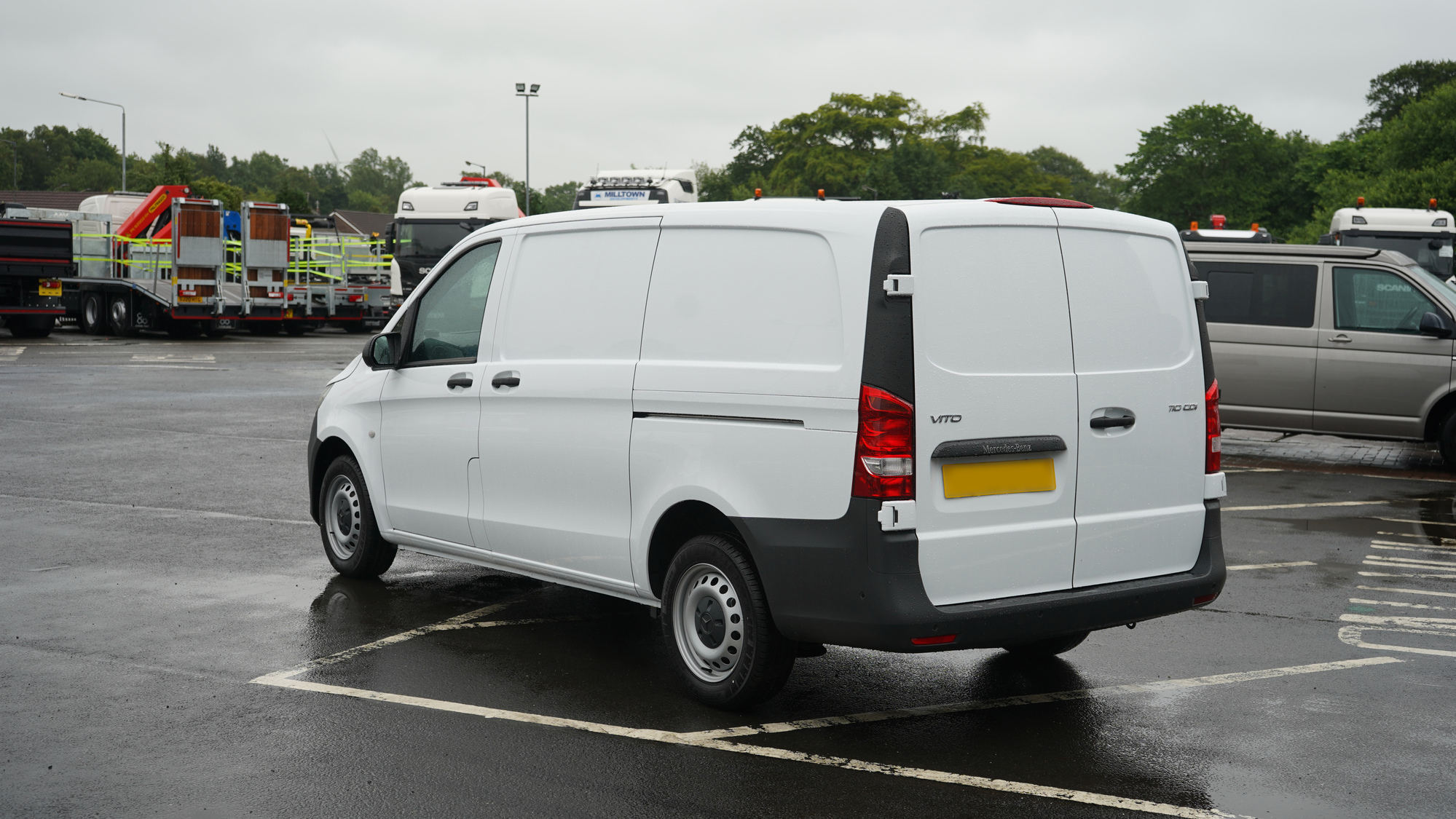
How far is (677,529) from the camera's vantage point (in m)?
5.47

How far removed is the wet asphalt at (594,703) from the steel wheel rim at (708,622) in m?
0.19

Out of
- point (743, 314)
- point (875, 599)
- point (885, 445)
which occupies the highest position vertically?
point (743, 314)

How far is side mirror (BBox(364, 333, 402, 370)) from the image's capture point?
7.11 m

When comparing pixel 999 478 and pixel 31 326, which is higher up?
pixel 31 326

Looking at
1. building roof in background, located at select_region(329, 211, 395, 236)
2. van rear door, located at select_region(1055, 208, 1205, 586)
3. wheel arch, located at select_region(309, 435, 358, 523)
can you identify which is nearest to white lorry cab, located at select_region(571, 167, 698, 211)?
wheel arch, located at select_region(309, 435, 358, 523)

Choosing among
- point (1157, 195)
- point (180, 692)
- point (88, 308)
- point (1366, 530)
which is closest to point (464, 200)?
point (88, 308)

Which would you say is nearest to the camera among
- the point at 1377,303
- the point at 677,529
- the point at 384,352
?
the point at 677,529

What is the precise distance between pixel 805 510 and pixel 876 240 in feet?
3.26

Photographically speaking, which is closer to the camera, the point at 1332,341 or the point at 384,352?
the point at 384,352

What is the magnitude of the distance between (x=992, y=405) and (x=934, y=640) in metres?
0.86

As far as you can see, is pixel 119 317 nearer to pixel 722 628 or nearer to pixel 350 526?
pixel 350 526

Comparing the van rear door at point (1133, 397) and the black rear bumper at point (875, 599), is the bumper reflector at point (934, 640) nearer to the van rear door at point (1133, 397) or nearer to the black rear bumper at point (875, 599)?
the black rear bumper at point (875, 599)

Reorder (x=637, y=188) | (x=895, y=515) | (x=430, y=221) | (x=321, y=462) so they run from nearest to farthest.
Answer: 1. (x=895, y=515)
2. (x=321, y=462)
3. (x=637, y=188)
4. (x=430, y=221)

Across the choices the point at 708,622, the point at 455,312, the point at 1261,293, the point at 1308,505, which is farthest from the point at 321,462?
the point at 1261,293
